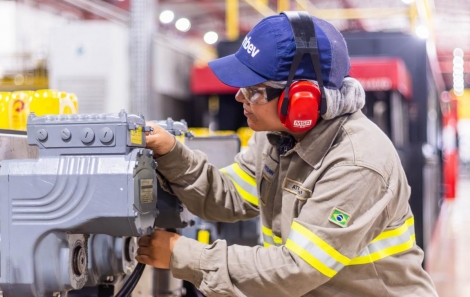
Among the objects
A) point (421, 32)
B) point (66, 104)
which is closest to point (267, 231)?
point (66, 104)

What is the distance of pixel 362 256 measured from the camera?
5.50 ft

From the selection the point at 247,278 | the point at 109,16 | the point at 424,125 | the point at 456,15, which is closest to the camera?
the point at 247,278

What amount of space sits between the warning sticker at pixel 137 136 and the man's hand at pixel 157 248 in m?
0.28

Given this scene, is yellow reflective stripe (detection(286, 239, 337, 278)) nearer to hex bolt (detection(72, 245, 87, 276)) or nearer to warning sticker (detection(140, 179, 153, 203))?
warning sticker (detection(140, 179, 153, 203))

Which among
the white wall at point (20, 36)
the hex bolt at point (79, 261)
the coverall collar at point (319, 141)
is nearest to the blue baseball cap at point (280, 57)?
the coverall collar at point (319, 141)

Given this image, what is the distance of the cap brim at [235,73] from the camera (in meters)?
1.66

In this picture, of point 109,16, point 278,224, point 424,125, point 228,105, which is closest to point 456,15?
point 424,125

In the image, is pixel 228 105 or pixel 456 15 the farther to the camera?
pixel 456 15

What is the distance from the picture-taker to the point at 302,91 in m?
1.59

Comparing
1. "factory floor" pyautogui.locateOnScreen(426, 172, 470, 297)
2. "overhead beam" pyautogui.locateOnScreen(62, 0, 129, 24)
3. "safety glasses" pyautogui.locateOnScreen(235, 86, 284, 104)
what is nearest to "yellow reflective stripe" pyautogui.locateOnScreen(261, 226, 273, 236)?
"safety glasses" pyautogui.locateOnScreen(235, 86, 284, 104)

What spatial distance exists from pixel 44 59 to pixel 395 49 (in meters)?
3.35

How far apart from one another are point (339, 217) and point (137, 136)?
53 centimetres

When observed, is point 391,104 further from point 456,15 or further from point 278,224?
point 456,15

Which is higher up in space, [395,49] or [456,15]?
[456,15]
